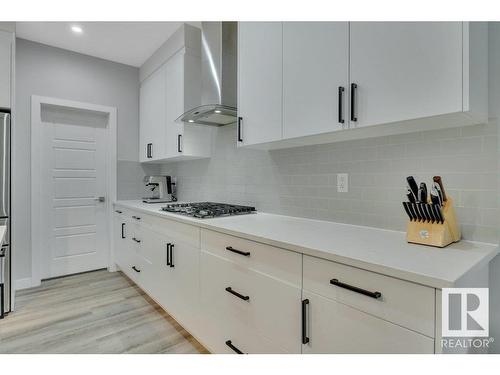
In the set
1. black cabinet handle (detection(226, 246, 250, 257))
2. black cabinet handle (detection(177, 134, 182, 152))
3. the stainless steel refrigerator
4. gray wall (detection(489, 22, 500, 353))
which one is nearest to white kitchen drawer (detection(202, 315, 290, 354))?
black cabinet handle (detection(226, 246, 250, 257))

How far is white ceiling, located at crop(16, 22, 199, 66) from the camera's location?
270 cm

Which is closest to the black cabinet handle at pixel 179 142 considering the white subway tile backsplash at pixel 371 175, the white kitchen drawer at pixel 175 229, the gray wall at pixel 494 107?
the white subway tile backsplash at pixel 371 175

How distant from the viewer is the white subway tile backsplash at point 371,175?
4.02 ft

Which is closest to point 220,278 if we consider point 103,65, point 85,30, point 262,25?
point 262,25

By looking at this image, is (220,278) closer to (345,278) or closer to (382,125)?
(345,278)

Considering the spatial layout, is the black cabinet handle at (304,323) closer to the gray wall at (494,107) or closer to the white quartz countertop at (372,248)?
the white quartz countertop at (372,248)

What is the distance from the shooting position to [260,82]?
1812 millimetres

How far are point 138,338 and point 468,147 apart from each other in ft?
7.71

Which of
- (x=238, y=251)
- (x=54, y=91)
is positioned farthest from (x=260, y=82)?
(x=54, y=91)

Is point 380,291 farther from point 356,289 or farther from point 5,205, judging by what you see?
point 5,205

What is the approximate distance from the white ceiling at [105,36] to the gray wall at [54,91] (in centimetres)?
14

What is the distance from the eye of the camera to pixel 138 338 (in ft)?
6.76
